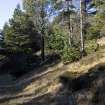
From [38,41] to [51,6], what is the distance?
8.05 m

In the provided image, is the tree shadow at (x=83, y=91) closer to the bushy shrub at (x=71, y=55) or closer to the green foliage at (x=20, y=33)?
the bushy shrub at (x=71, y=55)

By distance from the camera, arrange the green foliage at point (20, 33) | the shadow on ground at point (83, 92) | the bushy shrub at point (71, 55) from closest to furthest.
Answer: the shadow on ground at point (83, 92) < the bushy shrub at point (71, 55) < the green foliage at point (20, 33)

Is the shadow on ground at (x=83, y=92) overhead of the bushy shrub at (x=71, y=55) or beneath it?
overhead

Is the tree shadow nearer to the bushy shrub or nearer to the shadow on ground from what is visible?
the shadow on ground

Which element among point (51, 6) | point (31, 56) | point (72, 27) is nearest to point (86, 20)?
point (72, 27)

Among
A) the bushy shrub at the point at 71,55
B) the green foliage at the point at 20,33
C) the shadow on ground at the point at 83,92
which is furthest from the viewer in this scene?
the green foliage at the point at 20,33

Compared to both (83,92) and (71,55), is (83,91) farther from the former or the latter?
→ (71,55)

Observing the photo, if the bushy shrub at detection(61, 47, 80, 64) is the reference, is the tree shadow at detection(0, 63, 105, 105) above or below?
above

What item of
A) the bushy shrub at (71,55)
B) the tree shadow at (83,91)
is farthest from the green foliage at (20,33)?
the tree shadow at (83,91)

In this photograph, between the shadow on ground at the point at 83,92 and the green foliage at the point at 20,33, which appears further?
the green foliage at the point at 20,33

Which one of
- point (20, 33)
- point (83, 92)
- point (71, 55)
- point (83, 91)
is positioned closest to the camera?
point (83, 92)

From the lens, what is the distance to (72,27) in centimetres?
5612

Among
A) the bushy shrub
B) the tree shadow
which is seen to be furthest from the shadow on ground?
the bushy shrub

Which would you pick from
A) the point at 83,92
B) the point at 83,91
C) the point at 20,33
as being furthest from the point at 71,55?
the point at 20,33
